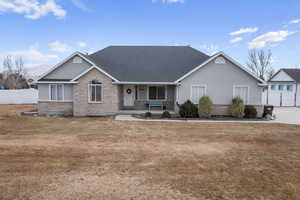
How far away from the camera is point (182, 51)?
1928 cm

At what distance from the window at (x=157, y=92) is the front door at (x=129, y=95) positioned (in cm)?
169

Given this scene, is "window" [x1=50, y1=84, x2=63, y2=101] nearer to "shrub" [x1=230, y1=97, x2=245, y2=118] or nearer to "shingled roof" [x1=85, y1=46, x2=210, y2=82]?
"shingled roof" [x1=85, y1=46, x2=210, y2=82]

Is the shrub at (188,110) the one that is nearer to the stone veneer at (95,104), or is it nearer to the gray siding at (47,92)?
the stone veneer at (95,104)

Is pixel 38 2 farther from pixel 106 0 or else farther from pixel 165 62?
pixel 165 62

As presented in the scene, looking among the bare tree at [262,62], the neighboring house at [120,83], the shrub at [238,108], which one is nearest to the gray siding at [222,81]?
the neighboring house at [120,83]

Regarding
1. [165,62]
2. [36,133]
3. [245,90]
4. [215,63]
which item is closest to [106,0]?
[165,62]

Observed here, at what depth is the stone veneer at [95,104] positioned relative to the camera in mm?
14023

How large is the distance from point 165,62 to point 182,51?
10.0ft

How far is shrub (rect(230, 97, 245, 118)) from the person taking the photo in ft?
44.0

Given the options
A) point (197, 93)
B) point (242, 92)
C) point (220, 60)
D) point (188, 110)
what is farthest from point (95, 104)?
point (242, 92)

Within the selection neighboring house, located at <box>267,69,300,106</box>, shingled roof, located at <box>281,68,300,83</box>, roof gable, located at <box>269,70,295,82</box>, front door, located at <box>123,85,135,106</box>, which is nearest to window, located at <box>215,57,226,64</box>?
front door, located at <box>123,85,135,106</box>

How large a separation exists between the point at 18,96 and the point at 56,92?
520 inches

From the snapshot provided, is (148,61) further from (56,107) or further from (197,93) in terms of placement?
(56,107)

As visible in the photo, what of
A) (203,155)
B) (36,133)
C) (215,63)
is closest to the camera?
(203,155)
